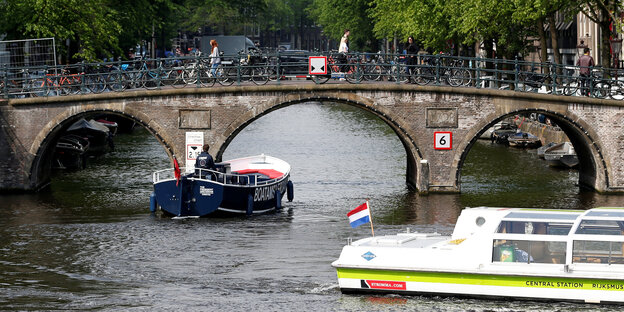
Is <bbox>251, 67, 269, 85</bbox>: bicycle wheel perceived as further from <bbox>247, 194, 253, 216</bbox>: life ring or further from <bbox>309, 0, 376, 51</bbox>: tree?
<bbox>309, 0, 376, 51</bbox>: tree

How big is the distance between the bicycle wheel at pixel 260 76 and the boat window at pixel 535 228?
60.5 feet

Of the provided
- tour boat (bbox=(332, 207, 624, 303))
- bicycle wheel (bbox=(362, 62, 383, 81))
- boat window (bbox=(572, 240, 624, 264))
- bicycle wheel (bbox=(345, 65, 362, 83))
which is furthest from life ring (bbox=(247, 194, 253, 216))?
boat window (bbox=(572, 240, 624, 264))

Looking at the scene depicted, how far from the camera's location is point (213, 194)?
3684cm

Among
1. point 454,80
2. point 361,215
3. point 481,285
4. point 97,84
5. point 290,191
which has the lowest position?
point 481,285

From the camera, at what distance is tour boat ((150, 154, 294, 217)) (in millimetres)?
36844

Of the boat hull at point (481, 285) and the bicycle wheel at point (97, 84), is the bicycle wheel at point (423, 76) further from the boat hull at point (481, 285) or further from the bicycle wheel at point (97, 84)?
the boat hull at point (481, 285)

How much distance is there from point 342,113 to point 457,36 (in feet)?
84.2

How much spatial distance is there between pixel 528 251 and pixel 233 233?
11.9 m

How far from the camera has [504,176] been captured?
156 feet

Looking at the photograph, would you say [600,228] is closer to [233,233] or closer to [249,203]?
[233,233]

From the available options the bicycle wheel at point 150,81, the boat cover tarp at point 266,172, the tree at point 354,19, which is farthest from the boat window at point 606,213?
the tree at point 354,19

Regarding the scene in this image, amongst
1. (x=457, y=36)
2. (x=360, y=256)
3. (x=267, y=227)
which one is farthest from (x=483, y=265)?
(x=457, y=36)

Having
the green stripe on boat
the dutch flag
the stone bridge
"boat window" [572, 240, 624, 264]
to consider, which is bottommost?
the green stripe on boat

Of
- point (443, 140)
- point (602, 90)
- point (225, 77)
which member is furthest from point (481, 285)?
point (225, 77)
